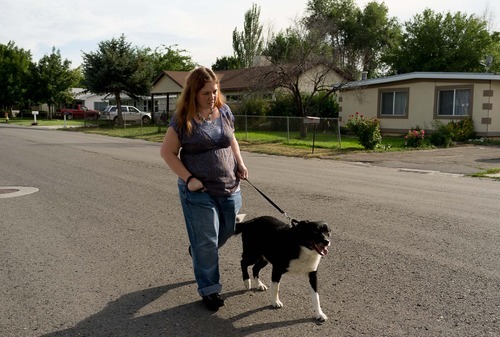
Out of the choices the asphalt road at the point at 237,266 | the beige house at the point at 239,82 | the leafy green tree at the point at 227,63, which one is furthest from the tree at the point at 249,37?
the asphalt road at the point at 237,266

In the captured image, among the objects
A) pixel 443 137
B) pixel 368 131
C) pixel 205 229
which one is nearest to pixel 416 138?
pixel 443 137

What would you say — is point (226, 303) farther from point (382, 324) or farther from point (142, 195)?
point (142, 195)

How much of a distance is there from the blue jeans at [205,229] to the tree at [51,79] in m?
54.6

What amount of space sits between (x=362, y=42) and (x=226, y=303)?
62.9 m

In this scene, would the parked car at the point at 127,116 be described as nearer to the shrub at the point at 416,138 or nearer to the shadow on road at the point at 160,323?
the shrub at the point at 416,138

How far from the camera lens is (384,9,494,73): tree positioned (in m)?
44.0

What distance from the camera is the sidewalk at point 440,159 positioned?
1499 cm

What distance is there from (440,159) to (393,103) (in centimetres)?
1065

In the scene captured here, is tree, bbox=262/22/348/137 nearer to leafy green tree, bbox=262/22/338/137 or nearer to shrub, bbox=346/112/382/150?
leafy green tree, bbox=262/22/338/137

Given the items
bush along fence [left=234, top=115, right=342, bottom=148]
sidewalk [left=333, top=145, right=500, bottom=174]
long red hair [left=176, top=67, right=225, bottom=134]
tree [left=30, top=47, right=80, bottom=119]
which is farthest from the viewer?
tree [left=30, top=47, right=80, bottom=119]

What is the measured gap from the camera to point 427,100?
2494 centimetres

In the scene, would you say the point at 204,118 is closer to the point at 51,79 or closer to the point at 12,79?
the point at 51,79

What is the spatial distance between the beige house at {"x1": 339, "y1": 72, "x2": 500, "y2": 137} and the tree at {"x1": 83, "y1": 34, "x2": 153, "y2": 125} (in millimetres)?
18513

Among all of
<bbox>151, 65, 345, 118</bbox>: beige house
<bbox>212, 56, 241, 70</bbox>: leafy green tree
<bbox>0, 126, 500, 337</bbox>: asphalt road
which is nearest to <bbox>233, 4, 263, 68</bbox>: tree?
<bbox>212, 56, 241, 70</bbox>: leafy green tree
